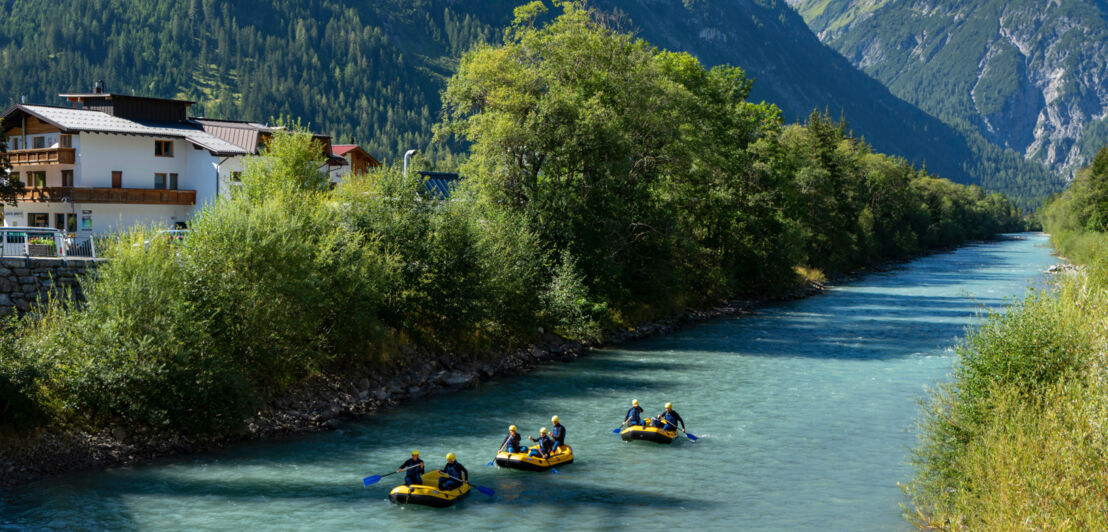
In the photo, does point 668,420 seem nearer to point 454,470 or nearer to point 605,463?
point 605,463

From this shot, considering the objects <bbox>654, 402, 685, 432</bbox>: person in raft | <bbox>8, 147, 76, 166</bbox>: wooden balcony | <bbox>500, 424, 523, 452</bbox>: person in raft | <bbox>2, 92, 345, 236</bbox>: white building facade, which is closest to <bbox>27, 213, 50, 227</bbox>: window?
<bbox>2, 92, 345, 236</bbox>: white building facade

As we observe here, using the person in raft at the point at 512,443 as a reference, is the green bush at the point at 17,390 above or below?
above

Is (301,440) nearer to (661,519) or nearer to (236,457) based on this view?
(236,457)

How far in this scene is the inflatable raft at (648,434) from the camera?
94.4 ft

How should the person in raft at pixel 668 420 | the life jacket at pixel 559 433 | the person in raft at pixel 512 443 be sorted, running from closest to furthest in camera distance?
the person in raft at pixel 512 443 < the life jacket at pixel 559 433 < the person in raft at pixel 668 420

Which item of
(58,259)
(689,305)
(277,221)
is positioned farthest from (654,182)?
(58,259)

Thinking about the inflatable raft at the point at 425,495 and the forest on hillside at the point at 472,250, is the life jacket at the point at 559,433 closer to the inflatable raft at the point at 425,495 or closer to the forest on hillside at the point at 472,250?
the inflatable raft at the point at 425,495

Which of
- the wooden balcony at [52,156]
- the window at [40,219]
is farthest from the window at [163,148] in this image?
the window at [40,219]

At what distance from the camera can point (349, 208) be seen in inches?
1561

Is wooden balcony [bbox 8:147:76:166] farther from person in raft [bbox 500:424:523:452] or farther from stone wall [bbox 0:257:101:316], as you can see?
person in raft [bbox 500:424:523:452]

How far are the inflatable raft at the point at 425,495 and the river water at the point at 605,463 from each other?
0.86ft

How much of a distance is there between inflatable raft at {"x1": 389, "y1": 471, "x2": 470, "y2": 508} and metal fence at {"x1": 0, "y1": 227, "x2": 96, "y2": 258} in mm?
16832

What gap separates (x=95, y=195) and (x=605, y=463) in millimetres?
48759

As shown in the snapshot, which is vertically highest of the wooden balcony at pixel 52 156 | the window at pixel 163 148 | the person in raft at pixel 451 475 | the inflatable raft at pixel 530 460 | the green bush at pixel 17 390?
the window at pixel 163 148
